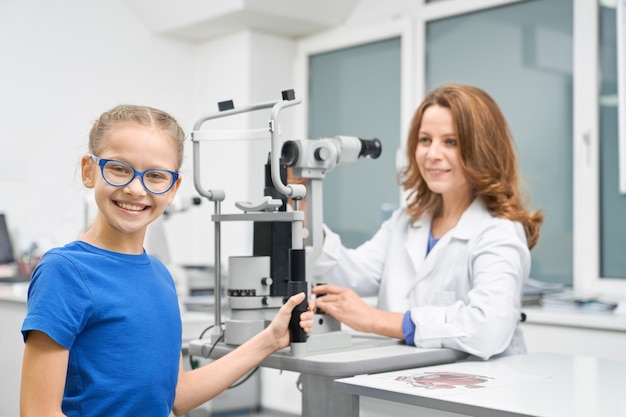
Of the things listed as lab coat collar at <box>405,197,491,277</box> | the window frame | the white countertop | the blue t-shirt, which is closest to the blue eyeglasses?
the blue t-shirt

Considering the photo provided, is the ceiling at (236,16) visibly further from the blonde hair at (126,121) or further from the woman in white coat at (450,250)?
the blonde hair at (126,121)

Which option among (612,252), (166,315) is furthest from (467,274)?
(612,252)

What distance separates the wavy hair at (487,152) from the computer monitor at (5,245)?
267 centimetres

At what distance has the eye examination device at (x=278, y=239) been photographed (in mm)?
1609

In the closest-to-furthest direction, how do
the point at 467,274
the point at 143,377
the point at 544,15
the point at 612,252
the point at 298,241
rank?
the point at 143,377 < the point at 298,241 < the point at 467,274 < the point at 612,252 < the point at 544,15

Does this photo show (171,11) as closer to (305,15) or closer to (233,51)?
(233,51)

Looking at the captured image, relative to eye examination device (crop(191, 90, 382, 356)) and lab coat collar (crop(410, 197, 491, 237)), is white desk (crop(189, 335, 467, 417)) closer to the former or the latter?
A: eye examination device (crop(191, 90, 382, 356))

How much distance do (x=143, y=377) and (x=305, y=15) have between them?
10.5 ft

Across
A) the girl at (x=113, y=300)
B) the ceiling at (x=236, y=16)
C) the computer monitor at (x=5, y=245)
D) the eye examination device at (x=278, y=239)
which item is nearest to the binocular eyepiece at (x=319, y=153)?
the eye examination device at (x=278, y=239)

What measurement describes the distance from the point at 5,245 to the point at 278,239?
2.71 metres

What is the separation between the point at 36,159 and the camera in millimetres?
4098

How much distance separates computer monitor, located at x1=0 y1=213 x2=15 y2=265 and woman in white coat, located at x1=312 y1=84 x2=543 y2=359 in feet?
8.02

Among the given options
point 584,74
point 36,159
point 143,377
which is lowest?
point 143,377

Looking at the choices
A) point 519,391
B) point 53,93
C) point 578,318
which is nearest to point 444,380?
point 519,391
